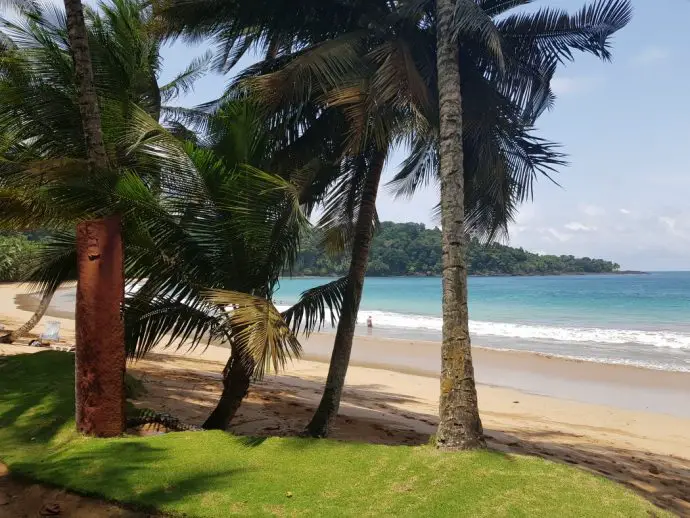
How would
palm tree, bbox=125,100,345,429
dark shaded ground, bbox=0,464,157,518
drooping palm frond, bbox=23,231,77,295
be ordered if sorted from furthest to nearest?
drooping palm frond, bbox=23,231,77,295, palm tree, bbox=125,100,345,429, dark shaded ground, bbox=0,464,157,518

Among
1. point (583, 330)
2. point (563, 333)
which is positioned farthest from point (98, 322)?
point (583, 330)

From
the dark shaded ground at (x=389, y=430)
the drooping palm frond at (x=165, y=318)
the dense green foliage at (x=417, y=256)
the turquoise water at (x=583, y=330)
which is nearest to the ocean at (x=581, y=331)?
the turquoise water at (x=583, y=330)

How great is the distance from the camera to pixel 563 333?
2728 centimetres

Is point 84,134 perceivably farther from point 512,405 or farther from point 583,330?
point 583,330

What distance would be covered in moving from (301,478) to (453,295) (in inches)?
81.4

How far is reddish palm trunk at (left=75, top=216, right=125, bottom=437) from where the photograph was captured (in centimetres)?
537

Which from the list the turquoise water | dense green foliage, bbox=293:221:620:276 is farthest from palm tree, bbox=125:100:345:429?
dense green foliage, bbox=293:221:620:276

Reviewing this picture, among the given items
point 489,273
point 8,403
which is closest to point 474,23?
point 8,403

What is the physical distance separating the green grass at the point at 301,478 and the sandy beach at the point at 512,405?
215 cm

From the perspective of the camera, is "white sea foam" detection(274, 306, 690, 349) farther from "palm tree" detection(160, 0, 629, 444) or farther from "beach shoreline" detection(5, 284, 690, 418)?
"palm tree" detection(160, 0, 629, 444)

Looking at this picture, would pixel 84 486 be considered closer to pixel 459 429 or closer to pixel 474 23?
pixel 459 429

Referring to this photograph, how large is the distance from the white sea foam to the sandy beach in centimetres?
668

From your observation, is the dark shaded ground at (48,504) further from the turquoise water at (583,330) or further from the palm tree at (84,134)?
the turquoise water at (583,330)

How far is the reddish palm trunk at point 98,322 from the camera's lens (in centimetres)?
537
